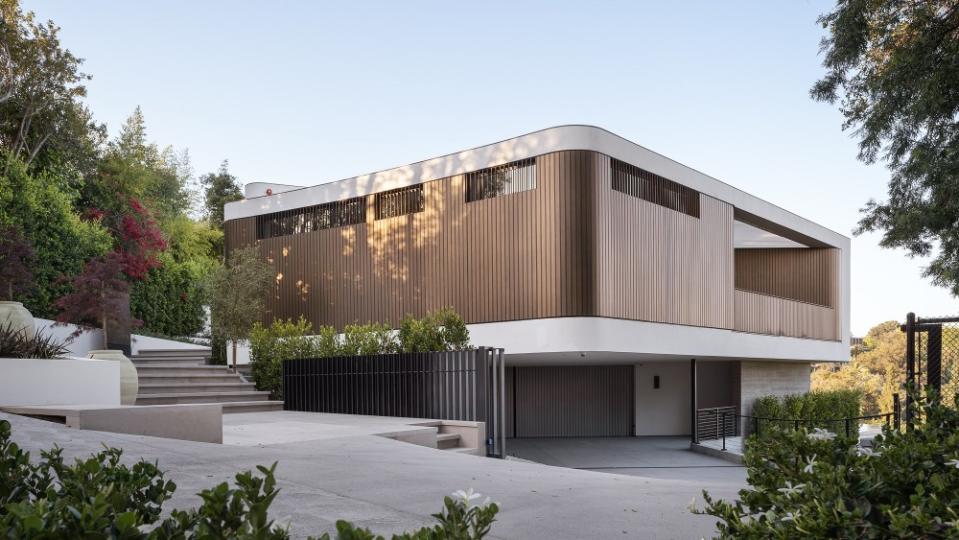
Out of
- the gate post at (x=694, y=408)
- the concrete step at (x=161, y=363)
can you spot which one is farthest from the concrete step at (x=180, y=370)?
the gate post at (x=694, y=408)

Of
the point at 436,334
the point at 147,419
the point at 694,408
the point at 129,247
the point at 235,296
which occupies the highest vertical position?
the point at 129,247

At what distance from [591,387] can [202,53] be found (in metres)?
13.3

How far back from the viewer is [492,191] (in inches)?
642

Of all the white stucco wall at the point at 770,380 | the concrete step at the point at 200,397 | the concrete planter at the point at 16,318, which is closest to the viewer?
the concrete planter at the point at 16,318

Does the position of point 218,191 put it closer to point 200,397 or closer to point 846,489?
point 200,397

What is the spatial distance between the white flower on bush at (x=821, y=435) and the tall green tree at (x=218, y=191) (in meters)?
36.3

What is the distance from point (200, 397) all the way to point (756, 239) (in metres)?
16.9

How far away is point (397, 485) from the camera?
6133 millimetres

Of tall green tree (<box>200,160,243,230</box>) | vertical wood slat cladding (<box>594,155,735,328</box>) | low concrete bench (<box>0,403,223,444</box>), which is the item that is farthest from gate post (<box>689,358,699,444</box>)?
tall green tree (<box>200,160,243,230</box>)

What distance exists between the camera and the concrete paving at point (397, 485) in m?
4.80

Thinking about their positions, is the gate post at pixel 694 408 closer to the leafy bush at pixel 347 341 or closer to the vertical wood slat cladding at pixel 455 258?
the vertical wood slat cladding at pixel 455 258

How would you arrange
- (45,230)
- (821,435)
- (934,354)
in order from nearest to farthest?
(821,435)
(934,354)
(45,230)

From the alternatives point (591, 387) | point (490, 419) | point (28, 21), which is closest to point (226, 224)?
point (28, 21)

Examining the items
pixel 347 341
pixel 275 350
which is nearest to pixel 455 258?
pixel 347 341
